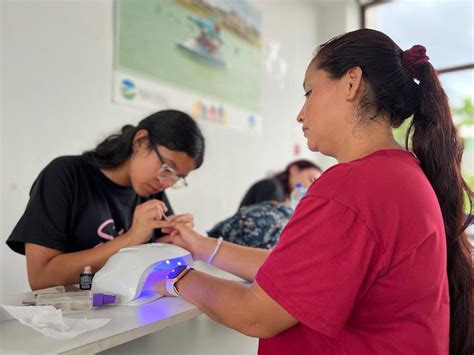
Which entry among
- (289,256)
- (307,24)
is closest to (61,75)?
(289,256)

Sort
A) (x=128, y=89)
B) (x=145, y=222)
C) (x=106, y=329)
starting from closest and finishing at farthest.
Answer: (x=106, y=329), (x=145, y=222), (x=128, y=89)

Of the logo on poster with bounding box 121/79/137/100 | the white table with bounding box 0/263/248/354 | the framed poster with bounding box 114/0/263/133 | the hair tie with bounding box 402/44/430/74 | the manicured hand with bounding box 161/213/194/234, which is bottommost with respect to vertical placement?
the white table with bounding box 0/263/248/354

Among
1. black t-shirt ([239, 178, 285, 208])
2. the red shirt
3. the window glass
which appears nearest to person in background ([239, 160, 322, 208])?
black t-shirt ([239, 178, 285, 208])

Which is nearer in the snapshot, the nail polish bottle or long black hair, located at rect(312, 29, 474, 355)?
long black hair, located at rect(312, 29, 474, 355)

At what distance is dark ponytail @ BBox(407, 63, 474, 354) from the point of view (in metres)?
0.85

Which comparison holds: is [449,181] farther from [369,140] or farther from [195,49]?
[195,49]

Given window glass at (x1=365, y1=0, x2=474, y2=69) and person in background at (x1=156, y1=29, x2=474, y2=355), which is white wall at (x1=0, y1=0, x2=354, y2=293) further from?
window glass at (x1=365, y1=0, x2=474, y2=69)

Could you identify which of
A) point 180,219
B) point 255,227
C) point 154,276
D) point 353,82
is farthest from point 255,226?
point 353,82

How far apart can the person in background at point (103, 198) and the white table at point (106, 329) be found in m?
0.23

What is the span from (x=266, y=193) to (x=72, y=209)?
4.54ft

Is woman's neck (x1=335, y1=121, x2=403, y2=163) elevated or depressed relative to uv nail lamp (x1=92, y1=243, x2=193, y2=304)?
elevated

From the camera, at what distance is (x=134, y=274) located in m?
0.98

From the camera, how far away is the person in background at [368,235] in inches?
25.3

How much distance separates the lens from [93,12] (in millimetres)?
2266
